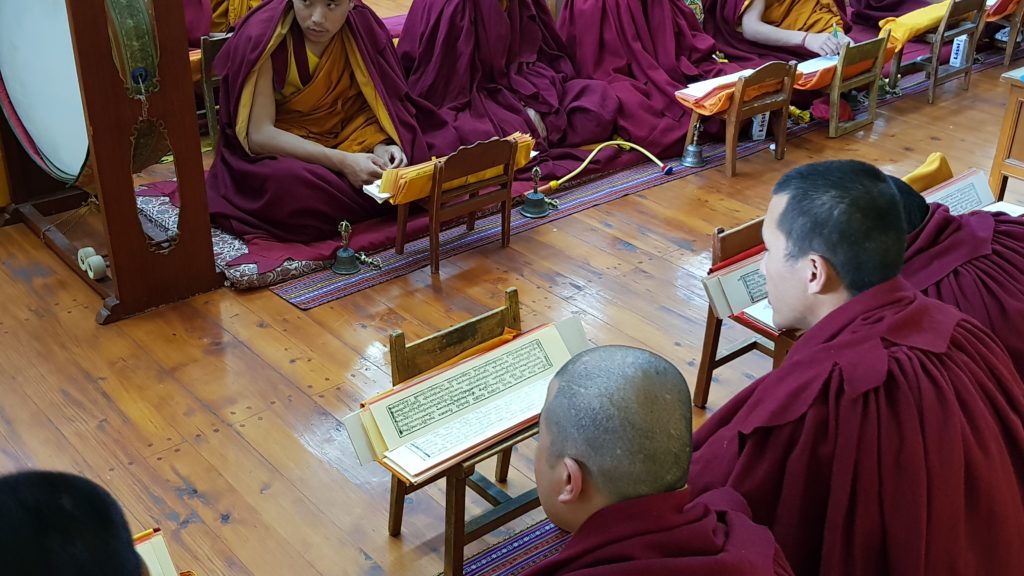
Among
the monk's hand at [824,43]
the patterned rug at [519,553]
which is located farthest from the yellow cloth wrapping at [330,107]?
the monk's hand at [824,43]

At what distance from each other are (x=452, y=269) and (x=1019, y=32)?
5827 mm

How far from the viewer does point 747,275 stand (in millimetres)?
3119

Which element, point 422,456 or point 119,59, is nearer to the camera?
point 422,456

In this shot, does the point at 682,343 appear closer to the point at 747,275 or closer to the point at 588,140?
the point at 747,275

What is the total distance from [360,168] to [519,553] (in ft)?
7.78

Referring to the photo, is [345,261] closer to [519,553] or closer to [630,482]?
[519,553]

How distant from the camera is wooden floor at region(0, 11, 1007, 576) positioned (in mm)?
3010

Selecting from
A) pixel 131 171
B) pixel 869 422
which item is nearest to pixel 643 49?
pixel 131 171

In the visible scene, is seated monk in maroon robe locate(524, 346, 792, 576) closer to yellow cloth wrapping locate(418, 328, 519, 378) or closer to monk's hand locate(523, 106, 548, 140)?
yellow cloth wrapping locate(418, 328, 519, 378)

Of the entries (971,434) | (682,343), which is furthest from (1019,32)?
(971,434)

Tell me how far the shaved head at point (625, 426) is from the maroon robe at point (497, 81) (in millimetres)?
3809

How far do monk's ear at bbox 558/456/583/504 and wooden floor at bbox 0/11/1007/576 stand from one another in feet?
4.21

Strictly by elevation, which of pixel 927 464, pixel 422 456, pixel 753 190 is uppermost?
pixel 927 464

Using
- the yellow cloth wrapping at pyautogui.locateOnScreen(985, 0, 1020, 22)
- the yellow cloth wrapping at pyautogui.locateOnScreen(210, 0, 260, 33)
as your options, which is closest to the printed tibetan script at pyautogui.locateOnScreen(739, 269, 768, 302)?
the yellow cloth wrapping at pyautogui.locateOnScreen(210, 0, 260, 33)
